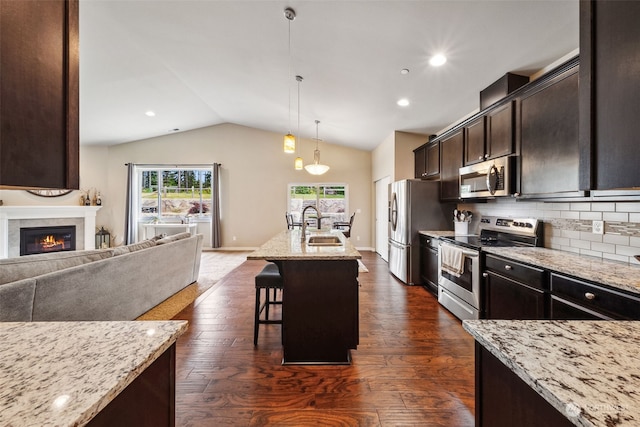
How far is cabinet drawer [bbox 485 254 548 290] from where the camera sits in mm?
1850

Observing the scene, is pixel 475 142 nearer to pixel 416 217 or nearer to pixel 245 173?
pixel 416 217

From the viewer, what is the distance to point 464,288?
2.77 metres

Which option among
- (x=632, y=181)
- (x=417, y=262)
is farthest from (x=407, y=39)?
(x=417, y=262)

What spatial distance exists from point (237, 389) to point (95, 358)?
1434 millimetres

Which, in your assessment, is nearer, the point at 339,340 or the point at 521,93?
the point at 339,340

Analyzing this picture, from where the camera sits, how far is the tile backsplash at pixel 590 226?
1849 millimetres

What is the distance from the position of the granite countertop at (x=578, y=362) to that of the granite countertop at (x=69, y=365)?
35.7 inches

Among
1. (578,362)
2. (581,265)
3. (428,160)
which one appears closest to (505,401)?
(578,362)

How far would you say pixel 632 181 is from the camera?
96 centimetres

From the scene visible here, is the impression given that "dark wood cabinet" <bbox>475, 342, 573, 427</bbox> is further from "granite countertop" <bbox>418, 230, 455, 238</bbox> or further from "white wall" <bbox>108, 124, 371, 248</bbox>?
"white wall" <bbox>108, 124, 371, 248</bbox>

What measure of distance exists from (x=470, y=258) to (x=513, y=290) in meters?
A: 0.58

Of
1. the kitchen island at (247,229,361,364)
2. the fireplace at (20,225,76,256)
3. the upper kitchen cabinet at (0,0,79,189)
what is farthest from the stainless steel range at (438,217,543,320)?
the fireplace at (20,225,76,256)

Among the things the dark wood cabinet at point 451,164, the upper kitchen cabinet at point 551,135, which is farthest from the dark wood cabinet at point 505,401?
the dark wood cabinet at point 451,164

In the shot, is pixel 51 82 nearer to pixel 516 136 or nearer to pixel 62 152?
pixel 62 152
